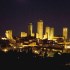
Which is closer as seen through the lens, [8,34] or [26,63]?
[26,63]

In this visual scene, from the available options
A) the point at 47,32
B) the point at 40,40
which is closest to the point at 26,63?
the point at 40,40

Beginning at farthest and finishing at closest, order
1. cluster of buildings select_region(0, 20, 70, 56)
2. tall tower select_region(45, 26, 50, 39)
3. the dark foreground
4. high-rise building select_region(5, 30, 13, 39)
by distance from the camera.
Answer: tall tower select_region(45, 26, 50, 39) → high-rise building select_region(5, 30, 13, 39) → cluster of buildings select_region(0, 20, 70, 56) → the dark foreground

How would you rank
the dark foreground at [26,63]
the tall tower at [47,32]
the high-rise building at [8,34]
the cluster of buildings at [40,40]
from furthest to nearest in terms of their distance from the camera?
1. the tall tower at [47,32]
2. the high-rise building at [8,34]
3. the cluster of buildings at [40,40]
4. the dark foreground at [26,63]

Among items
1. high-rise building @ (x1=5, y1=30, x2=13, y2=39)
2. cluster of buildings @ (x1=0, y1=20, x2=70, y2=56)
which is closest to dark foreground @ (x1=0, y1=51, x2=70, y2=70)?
cluster of buildings @ (x1=0, y1=20, x2=70, y2=56)

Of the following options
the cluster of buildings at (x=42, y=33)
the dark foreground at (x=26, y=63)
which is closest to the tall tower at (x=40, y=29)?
the cluster of buildings at (x=42, y=33)

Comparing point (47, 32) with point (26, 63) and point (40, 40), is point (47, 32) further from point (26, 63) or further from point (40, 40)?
point (26, 63)

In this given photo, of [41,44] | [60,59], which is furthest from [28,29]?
[60,59]

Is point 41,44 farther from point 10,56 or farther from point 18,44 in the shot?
point 10,56

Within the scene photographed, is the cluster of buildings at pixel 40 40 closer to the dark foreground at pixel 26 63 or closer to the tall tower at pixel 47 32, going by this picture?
the tall tower at pixel 47 32

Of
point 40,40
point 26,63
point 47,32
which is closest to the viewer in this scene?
point 26,63

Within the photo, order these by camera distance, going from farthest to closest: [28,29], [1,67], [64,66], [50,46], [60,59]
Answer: [28,29]
[50,46]
[60,59]
[64,66]
[1,67]

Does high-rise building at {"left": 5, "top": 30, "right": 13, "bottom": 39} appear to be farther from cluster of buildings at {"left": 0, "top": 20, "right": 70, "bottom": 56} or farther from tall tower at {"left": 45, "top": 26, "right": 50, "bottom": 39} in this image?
tall tower at {"left": 45, "top": 26, "right": 50, "bottom": 39}
